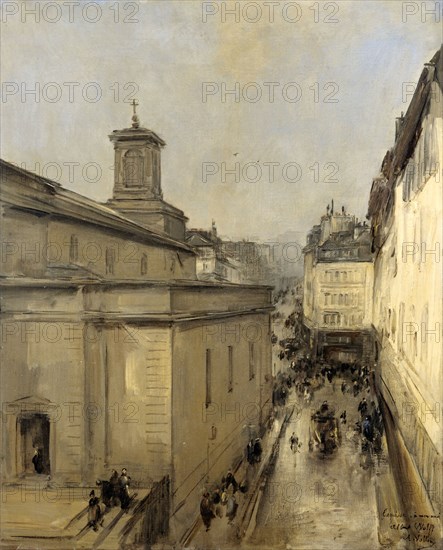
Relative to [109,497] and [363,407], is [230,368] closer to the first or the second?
[363,407]

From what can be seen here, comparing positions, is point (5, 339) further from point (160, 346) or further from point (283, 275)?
point (283, 275)

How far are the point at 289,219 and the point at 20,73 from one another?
7.49ft

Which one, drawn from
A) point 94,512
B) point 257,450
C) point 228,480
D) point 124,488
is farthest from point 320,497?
point 94,512

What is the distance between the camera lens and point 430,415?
15.6 ft

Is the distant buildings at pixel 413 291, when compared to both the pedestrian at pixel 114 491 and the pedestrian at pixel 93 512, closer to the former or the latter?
the pedestrian at pixel 114 491

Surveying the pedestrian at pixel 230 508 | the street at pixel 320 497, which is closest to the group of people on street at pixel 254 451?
the street at pixel 320 497

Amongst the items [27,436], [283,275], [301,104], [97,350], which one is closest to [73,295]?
[97,350]

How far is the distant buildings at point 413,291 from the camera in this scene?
4.68 metres

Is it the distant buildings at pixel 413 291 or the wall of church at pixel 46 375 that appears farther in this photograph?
the wall of church at pixel 46 375

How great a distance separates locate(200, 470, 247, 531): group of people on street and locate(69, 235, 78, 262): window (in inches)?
78.8

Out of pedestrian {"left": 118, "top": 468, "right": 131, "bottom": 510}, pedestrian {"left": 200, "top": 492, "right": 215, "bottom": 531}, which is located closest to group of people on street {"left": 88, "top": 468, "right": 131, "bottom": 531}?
pedestrian {"left": 118, "top": 468, "right": 131, "bottom": 510}

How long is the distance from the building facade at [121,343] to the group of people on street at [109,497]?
6 cm

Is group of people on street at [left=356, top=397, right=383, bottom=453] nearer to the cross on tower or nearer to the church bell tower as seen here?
the church bell tower

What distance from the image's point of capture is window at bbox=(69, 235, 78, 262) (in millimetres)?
4984
